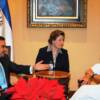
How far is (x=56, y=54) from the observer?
15.5 ft

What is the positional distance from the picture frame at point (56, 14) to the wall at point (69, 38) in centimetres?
11

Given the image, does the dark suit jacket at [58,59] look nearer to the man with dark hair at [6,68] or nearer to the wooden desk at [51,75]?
the wooden desk at [51,75]

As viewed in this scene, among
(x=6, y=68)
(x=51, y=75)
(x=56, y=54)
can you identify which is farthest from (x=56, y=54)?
(x=6, y=68)

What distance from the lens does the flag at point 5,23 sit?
4.91 meters

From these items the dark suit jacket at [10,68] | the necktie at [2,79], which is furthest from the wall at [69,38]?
the necktie at [2,79]

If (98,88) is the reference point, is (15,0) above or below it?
above

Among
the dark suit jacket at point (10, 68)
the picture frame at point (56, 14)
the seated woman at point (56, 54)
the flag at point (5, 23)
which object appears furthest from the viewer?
the picture frame at point (56, 14)

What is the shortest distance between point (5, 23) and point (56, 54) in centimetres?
109

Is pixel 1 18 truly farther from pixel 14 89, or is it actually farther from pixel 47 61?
pixel 14 89

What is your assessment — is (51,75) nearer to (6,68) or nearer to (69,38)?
(6,68)

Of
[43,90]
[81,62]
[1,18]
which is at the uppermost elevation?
[1,18]

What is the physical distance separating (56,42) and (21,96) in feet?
10.5

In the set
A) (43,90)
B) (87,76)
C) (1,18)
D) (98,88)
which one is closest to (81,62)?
(1,18)

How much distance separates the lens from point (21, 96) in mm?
1474
